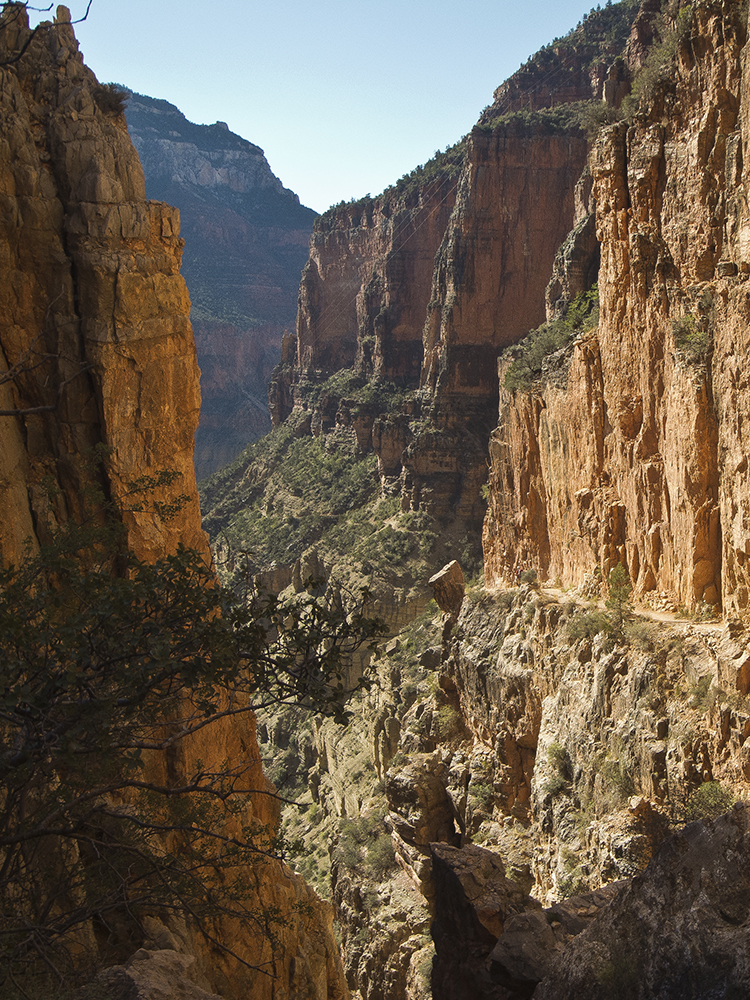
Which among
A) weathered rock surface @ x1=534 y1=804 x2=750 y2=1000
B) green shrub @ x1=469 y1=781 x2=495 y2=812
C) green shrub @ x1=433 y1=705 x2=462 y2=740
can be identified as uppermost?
weathered rock surface @ x1=534 y1=804 x2=750 y2=1000

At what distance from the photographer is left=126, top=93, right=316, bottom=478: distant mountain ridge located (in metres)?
131

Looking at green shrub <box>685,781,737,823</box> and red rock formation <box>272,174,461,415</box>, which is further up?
red rock formation <box>272,174,461,415</box>

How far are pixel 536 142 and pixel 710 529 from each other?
141ft

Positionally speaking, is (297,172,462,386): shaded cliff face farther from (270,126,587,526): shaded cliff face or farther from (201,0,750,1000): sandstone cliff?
(201,0,750,1000): sandstone cliff

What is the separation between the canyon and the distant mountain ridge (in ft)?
309

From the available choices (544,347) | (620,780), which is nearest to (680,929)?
(620,780)

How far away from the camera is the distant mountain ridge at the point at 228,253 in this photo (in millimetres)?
130750

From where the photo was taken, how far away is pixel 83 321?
12055 mm

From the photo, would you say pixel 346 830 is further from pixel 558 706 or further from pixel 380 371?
pixel 380 371

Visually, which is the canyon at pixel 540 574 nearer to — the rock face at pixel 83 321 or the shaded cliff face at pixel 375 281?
the rock face at pixel 83 321

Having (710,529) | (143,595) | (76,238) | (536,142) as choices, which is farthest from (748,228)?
(536,142)

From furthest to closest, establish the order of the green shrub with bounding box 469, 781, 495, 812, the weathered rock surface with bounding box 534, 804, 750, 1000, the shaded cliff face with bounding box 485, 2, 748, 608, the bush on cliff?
the bush on cliff
the green shrub with bounding box 469, 781, 495, 812
the shaded cliff face with bounding box 485, 2, 748, 608
the weathered rock surface with bounding box 534, 804, 750, 1000

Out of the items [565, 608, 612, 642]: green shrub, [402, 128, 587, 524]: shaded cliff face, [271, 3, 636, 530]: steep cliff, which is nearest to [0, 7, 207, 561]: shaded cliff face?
[565, 608, 612, 642]: green shrub

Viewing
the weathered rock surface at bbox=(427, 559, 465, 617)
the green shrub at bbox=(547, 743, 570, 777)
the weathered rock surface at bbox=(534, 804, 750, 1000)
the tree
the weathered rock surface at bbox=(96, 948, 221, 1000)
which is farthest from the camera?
the weathered rock surface at bbox=(427, 559, 465, 617)
